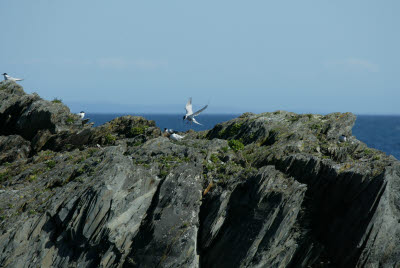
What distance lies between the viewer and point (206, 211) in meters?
23.4

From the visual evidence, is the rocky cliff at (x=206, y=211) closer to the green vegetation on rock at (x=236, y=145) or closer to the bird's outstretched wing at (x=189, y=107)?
the green vegetation on rock at (x=236, y=145)

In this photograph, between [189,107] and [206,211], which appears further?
[189,107]

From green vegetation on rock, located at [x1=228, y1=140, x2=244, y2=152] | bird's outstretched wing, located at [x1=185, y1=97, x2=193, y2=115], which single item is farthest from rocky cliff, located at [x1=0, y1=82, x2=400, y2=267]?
bird's outstretched wing, located at [x1=185, y1=97, x2=193, y2=115]

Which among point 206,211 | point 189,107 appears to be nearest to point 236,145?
point 206,211

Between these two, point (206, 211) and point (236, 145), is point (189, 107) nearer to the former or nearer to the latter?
point (236, 145)

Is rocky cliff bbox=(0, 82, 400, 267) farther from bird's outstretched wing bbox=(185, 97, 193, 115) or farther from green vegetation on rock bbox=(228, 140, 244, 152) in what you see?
bird's outstretched wing bbox=(185, 97, 193, 115)

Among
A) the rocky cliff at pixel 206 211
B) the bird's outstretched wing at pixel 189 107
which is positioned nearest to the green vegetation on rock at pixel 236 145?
the rocky cliff at pixel 206 211

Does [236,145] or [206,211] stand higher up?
[236,145]

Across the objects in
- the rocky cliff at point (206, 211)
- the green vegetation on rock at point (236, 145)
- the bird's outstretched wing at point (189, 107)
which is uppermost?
the bird's outstretched wing at point (189, 107)

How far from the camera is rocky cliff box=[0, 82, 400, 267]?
2133 cm

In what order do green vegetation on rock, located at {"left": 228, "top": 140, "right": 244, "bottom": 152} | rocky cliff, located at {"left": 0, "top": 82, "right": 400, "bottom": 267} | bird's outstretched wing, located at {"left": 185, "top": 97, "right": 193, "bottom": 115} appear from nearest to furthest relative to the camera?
rocky cliff, located at {"left": 0, "top": 82, "right": 400, "bottom": 267}, green vegetation on rock, located at {"left": 228, "top": 140, "right": 244, "bottom": 152}, bird's outstretched wing, located at {"left": 185, "top": 97, "right": 193, "bottom": 115}

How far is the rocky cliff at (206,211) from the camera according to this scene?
70.0ft

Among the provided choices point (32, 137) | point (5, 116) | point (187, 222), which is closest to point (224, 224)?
point (187, 222)

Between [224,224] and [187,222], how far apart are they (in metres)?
2.11
